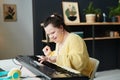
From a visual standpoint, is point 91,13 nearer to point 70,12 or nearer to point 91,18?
point 91,18

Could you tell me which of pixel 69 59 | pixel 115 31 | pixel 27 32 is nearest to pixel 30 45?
pixel 27 32

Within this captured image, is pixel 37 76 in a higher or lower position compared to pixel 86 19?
lower

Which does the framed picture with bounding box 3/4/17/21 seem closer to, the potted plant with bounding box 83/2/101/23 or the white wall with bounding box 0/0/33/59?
the white wall with bounding box 0/0/33/59

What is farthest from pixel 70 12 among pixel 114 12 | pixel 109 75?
pixel 109 75

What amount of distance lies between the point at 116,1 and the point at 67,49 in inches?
144

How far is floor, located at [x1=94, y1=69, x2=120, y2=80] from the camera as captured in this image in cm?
450

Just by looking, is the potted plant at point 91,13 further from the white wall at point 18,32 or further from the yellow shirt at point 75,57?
the yellow shirt at point 75,57

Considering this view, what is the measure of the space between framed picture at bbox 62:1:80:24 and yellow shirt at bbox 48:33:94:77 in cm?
256

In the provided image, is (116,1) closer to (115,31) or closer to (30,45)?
(115,31)

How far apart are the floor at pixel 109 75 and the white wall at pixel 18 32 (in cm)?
146

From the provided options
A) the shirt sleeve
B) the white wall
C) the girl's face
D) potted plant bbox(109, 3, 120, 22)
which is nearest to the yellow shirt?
the shirt sleeve

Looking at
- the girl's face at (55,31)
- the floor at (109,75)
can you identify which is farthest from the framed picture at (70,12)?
the girl's face at (55,31)

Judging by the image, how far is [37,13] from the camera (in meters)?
4.37

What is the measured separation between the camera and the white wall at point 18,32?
411 cm
